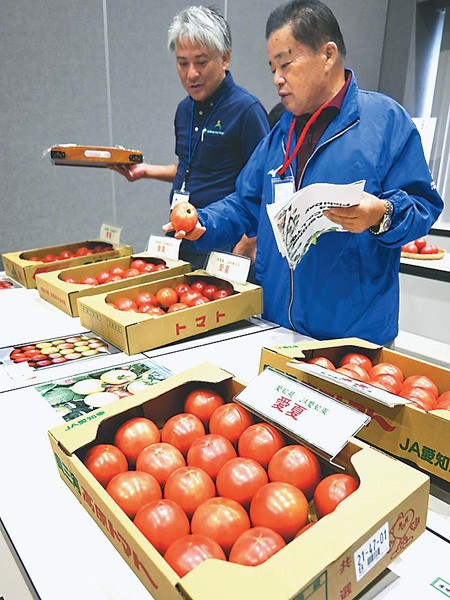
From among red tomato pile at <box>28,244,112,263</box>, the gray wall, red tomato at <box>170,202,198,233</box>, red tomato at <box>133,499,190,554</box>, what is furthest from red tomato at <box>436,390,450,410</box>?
the gray wall

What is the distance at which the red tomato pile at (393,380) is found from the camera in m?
0.97

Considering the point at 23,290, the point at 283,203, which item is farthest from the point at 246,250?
the point at 283,203

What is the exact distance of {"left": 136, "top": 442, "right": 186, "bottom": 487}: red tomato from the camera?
836 millimetres

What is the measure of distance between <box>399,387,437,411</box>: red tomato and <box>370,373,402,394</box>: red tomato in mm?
18

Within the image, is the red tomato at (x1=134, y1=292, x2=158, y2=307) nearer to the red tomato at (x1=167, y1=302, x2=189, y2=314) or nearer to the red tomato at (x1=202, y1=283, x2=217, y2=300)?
the red tomato at (x1=167, y1=302, x2=189, y2=314)

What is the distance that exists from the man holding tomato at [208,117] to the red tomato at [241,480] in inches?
46.7

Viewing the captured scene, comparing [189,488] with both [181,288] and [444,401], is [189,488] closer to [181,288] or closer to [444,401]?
[444,401]

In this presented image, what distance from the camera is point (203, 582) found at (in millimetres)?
563

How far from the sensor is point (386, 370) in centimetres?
110

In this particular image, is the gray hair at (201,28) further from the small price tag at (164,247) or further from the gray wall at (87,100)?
the gray wall at (87,100)

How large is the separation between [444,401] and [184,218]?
42.5 inches

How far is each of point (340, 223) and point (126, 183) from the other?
306 centimetres

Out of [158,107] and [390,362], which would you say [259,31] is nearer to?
[158,107]

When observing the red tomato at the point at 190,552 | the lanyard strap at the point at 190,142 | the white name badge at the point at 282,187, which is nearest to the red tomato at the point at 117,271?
the lanyard strap at the point at 190,142
